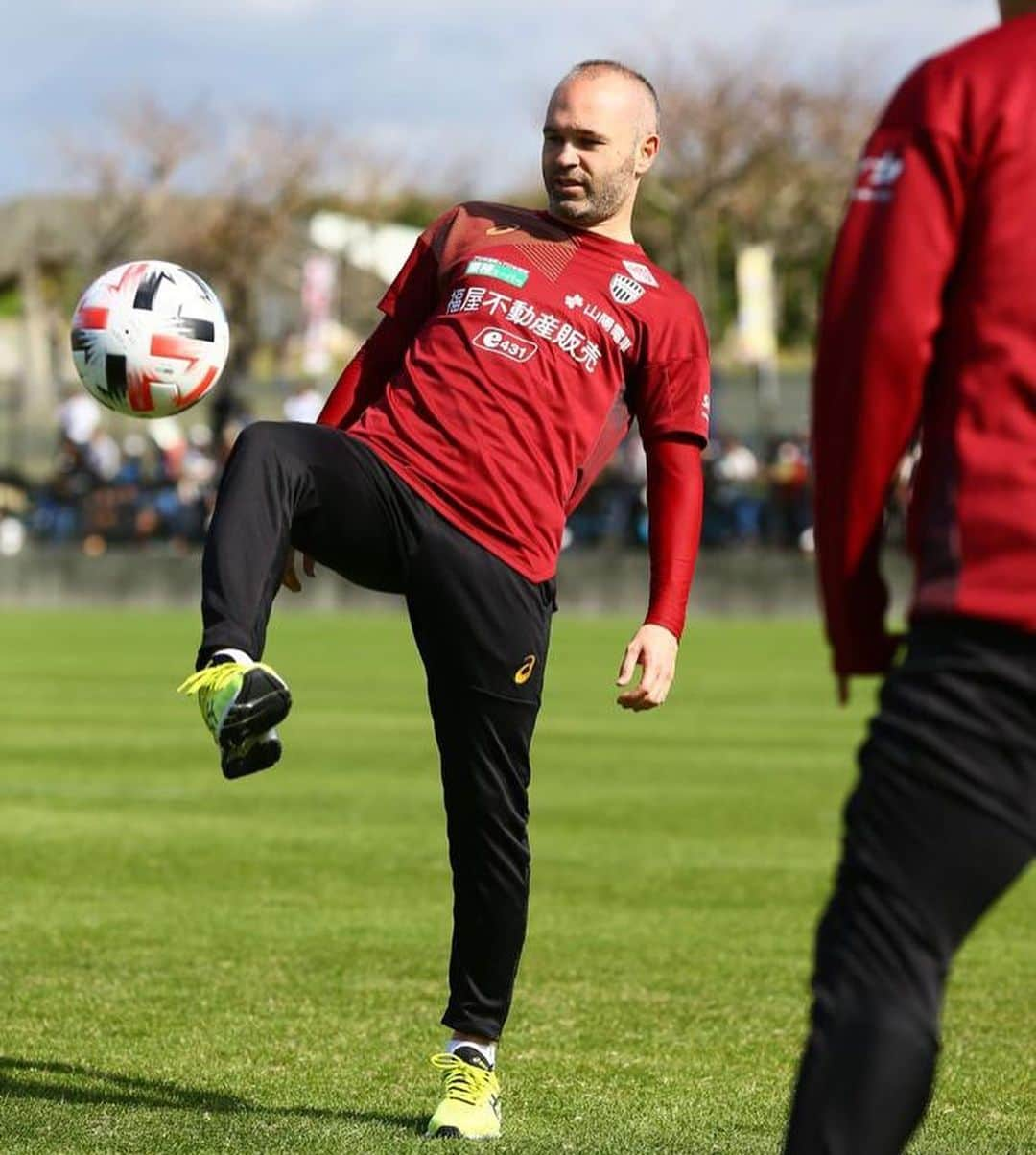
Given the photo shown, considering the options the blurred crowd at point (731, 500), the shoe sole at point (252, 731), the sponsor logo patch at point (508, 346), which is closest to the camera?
the shoe sole at point (252, 731)

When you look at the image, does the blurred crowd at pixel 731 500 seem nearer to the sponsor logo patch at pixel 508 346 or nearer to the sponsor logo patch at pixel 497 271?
the sponsor logo patch at pixel 497 271

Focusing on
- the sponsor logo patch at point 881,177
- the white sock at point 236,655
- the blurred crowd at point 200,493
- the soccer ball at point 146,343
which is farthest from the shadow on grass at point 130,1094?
the blurred crowd at point 200,493

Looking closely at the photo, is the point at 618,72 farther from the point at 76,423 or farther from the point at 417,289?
the point at 76,423

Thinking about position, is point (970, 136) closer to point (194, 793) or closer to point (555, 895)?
point (555, 895)

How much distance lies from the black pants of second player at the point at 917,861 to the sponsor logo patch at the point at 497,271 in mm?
2497

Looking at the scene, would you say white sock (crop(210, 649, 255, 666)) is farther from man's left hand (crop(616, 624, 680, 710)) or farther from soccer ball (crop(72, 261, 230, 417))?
soccer ball (crop(72, 261, 230, 417))

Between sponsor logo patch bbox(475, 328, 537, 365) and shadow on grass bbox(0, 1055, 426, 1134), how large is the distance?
1811 mm

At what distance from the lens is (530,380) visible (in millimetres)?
5680

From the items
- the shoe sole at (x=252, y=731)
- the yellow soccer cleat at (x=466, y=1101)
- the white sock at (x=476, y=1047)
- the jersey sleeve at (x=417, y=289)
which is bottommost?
the yellow soccer cleat at (x=466, y=1101)

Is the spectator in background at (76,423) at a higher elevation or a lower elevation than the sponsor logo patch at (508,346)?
lower

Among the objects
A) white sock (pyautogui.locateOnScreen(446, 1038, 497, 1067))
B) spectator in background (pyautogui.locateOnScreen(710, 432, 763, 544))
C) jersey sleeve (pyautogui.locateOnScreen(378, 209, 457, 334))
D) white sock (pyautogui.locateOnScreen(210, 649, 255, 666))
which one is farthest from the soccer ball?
spectator in background (pyautogui.locateOnScreen(710, 432, 763, 544))

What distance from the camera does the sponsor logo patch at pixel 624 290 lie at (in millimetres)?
5816

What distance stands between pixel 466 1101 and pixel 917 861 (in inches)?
97.2

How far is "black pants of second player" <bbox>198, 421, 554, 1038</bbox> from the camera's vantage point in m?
5.21
